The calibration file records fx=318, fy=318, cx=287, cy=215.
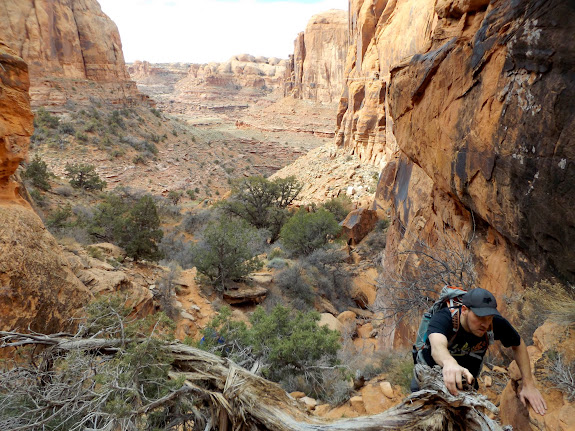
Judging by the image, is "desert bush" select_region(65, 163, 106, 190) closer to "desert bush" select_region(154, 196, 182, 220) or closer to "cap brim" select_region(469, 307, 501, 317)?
"desert bush" select_region(154, 196, 182, 220)

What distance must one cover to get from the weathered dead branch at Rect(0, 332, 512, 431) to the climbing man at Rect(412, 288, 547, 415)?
20 centimetres

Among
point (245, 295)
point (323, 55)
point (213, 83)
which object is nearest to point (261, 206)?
point (245, 295)

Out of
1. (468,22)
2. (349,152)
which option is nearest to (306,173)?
(349,152)

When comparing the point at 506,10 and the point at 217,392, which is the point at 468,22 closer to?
the point at 506,10

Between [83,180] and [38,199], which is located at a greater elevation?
[38,199]

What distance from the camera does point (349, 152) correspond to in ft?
89.4

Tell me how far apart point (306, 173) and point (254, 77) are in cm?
7042

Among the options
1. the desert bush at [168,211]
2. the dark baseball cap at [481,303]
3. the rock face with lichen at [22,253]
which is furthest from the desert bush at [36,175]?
the dark baseball cap at [481,303]

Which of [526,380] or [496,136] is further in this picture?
[496,136]

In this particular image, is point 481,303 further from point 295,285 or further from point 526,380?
point 295,285

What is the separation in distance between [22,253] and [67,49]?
3536 centimetres

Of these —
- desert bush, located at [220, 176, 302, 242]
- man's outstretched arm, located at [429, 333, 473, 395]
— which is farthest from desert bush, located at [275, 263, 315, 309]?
man's outstretched arm, located at [429, 333, 473, 395]

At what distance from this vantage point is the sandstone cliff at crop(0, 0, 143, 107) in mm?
26109

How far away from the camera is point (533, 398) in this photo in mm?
1901
